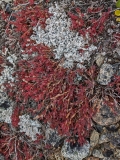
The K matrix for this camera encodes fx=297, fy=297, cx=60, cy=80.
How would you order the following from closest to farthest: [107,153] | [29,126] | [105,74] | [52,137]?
[105,74], [107,153], [52,137], [29,126]

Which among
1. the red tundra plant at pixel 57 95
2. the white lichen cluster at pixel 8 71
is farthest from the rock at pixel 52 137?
the white lichen cluster at pixel 8 71

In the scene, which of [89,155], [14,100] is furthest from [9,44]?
[89,155]

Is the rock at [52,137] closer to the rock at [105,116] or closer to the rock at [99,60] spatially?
the rock at [105,116]

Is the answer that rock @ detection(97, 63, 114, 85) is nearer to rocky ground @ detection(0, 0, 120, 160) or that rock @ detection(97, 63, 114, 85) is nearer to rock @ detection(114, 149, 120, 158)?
rocky ground @ detection(0, 0, 120, 160)

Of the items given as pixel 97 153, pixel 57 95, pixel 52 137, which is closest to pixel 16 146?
pixel 52 137

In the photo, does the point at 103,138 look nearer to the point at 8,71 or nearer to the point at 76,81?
the point at 76,81

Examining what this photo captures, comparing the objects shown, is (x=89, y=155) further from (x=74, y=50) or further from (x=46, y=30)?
(x=46, y=30)

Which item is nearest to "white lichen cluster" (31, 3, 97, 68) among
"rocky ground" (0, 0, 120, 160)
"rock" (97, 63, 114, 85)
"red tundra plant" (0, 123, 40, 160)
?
"rocky ground" (0, 0, 120, 160)

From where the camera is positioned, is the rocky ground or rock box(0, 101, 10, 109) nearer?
the rocky ground
